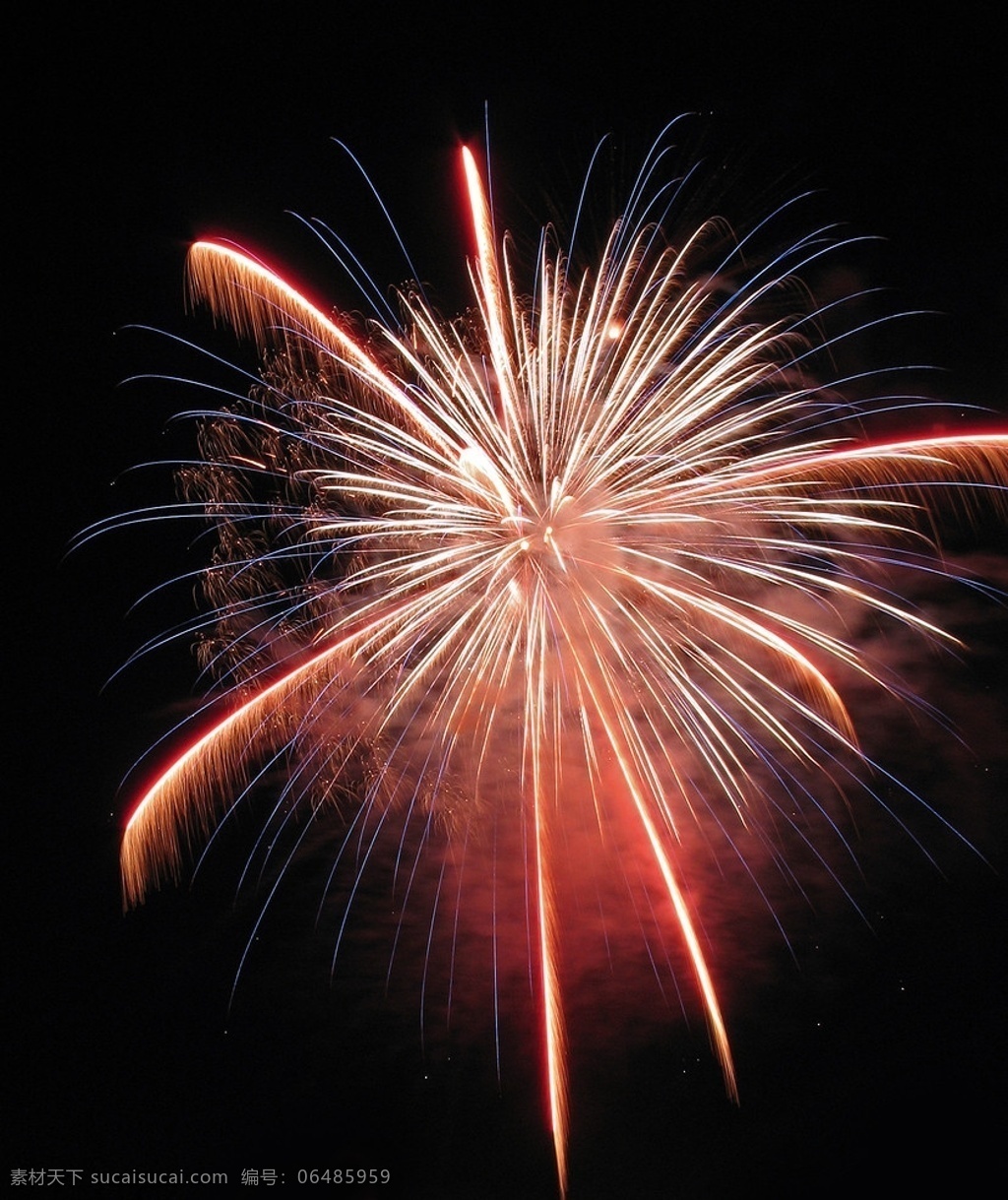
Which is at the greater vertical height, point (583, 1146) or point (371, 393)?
point (371, 393)

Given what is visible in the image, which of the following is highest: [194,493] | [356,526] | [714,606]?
[194,493]

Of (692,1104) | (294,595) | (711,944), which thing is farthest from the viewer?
(692,1104)

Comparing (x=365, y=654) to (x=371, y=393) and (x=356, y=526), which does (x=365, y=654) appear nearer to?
(x=356, y=526)

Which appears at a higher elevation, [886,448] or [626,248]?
[626,248]

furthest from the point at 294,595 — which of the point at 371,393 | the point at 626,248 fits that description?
the point at 626,248

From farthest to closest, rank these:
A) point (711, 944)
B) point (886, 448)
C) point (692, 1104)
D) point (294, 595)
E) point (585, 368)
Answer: point (692, 1104), point (711, 944), point (294, 595), point (585, 368), point (886, 448)

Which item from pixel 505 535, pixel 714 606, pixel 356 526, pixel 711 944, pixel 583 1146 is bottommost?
pixel 583 1146

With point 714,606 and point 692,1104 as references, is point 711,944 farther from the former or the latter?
point 714,606

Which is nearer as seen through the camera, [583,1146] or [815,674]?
[815,674]

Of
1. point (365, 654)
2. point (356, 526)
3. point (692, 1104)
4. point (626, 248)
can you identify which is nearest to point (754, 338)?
point (626, 248)
